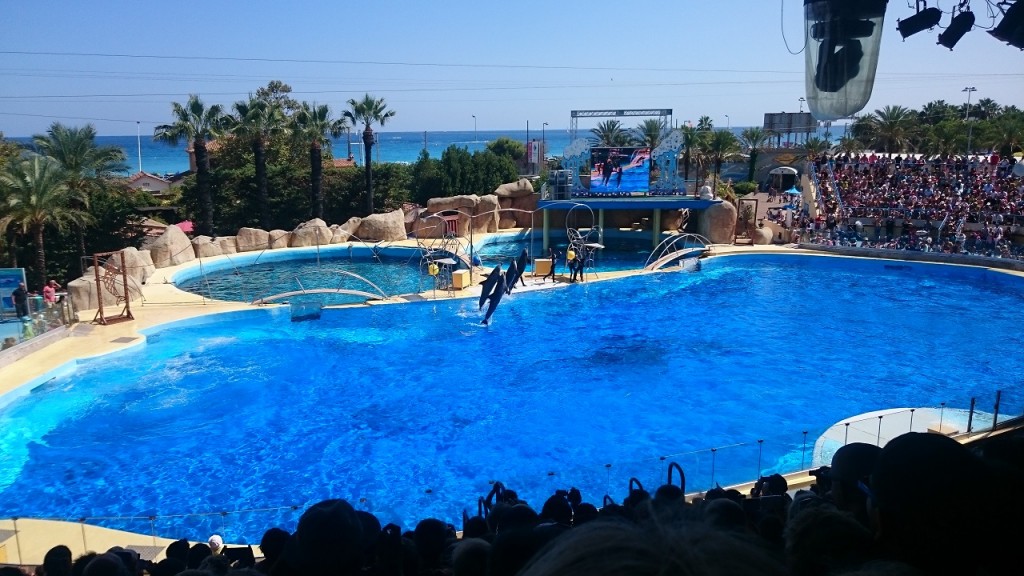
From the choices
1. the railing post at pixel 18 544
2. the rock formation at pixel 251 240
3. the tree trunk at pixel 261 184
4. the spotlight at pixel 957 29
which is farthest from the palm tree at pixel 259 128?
the spotlight at pixel 957 29

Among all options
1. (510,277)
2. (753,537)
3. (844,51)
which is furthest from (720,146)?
(753,537)

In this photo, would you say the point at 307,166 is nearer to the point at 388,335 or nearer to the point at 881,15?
the point at 388,335

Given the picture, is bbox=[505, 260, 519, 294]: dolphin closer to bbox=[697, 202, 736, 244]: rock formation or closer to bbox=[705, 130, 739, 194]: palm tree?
bbox=[697, 202, 736, 244]: rock formation

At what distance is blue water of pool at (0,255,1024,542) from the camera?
8.59 meters

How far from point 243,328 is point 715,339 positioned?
975 cm

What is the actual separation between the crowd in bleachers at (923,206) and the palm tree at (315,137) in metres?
17.5

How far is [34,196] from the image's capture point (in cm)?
1752

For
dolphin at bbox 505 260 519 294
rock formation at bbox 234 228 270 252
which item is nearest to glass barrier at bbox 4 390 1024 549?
dolphin at bbox 505 260 519 294

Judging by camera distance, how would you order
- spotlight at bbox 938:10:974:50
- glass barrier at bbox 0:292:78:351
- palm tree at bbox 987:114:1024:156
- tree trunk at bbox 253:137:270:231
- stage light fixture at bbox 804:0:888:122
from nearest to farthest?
stage light fixture at bbox 804:0:888:122 → spotlight at bbox 938:10:974:50 → glass barrier at bbox 0:292:78:351 → tree trunk at bbox 253:137:270:231 → palm tree at bbox 987:114:1024:156

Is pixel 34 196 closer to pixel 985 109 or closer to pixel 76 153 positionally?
pixel 76 153

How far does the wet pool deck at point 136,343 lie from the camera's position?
673cm

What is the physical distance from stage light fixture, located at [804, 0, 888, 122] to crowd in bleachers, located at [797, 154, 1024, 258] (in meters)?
19.6

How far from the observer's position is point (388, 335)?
15344 millimetres

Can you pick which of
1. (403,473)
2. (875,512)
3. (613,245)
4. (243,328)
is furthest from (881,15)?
(613,245)
